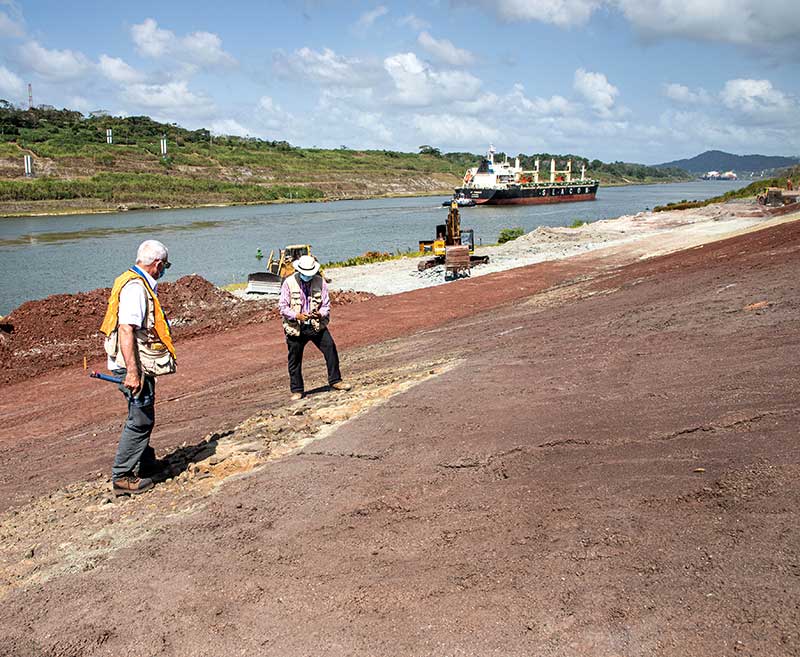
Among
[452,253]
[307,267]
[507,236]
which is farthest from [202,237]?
[307,267]

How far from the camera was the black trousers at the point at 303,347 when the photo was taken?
342 inches

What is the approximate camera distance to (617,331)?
10508mm

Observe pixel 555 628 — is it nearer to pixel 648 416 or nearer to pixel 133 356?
pixel 648 416

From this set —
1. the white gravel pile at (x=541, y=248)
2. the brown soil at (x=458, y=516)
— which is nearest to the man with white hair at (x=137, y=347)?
the brown soil at (x=458, y=516)

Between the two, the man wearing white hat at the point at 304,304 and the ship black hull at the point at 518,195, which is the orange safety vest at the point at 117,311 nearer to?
the man wearing white hat at the point at 304,304

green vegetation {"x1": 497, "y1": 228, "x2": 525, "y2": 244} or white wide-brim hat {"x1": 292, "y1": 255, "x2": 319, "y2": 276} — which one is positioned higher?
white wide-brim hat {"x1": 292, "y1": 255, "x2": 319, "y2": 276}

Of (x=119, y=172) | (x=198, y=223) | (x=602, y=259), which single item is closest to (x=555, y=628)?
→ (x=602, y=259)

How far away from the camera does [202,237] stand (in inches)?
2347

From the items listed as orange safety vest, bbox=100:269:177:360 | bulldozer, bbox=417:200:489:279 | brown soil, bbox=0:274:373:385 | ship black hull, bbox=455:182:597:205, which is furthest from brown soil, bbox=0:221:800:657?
ship black hull, bbox=455:182:597:205

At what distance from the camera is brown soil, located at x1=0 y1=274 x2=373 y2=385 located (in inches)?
646

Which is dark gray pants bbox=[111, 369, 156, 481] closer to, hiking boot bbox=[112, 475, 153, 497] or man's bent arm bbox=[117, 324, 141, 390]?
hiking boot bbox=[112, 475, 153, 497]

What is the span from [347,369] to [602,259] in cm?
1812

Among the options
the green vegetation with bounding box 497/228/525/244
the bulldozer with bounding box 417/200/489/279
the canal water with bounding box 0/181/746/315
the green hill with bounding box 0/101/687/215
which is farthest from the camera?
the green hill with bounding box 0/101/687/215

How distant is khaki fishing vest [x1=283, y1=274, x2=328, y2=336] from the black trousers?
73mm
